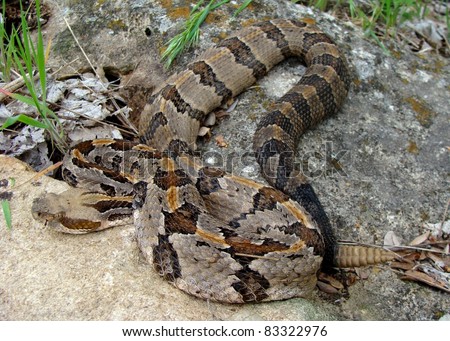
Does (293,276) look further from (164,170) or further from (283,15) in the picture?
(283,15)

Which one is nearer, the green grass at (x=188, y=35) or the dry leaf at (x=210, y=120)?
the dry leaf at (x=210, y=120)

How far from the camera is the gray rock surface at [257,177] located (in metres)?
3.29

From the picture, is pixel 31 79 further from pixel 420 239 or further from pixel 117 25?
pixel 420 239

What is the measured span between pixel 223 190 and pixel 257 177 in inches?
17.4

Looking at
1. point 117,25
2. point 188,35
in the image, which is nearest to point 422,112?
point 188,35

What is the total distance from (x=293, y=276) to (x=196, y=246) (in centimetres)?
70

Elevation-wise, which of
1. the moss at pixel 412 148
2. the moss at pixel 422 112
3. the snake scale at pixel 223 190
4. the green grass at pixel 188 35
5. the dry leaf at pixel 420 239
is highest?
the green grass at pixel 188 35

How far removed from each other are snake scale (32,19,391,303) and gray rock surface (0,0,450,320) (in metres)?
0.14

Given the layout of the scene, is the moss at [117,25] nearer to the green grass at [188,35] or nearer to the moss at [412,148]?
the green grass at [188,35]

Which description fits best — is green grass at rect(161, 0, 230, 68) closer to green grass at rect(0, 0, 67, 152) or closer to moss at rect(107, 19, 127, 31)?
moss at rect(107, 19, 127, 31)

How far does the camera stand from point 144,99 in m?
5.12

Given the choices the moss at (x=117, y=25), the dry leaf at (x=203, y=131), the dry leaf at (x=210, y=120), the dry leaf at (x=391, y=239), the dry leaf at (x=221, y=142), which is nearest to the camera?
→ the dry leaf at (x=391, y=239)

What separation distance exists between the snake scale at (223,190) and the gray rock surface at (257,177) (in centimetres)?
14

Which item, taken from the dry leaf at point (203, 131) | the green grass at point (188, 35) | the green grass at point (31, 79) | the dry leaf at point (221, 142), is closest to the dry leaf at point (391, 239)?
the dry leaf at point (221, 142)
